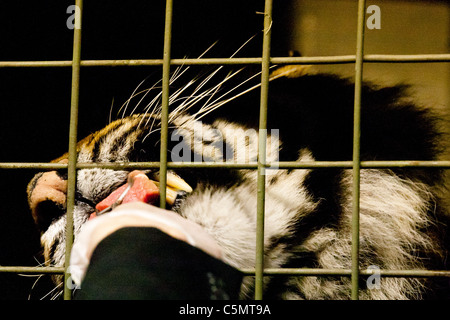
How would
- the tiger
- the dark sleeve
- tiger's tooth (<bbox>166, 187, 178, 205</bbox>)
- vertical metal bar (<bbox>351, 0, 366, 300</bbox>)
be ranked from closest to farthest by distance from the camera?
the dark sleeve, vertical metal bar (<bbox>351, 0, 366, 300</bbox>), tiger's tooth (<bbox>166, 187, 178, 205</bbox>), the tiger

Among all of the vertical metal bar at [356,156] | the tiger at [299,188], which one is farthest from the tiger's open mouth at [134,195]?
the vertical metal bar at [356,156]

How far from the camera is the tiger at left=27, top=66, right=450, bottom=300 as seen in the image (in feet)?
3.13

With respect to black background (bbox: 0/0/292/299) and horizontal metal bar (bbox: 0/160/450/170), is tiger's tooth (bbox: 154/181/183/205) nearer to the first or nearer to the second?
horizontal metal bar (bbox: 0/160/450/170)

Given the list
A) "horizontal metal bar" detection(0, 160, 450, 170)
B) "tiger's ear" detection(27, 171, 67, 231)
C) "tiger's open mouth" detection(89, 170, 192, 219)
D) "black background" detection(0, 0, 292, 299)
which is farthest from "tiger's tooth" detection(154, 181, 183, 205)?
"black background" detection(0, 0, 292, 299)

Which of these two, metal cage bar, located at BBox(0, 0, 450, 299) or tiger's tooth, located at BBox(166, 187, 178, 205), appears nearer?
metal cage bar, located at BBox(0, 0, 450, 299)

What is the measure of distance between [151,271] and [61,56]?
1.05 m

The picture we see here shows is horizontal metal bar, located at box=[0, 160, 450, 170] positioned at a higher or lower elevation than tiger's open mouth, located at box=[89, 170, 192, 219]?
higher

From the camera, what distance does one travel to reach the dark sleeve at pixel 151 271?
0.46 m

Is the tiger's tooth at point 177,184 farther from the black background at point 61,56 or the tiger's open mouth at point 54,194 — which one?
the black background at point 61,56

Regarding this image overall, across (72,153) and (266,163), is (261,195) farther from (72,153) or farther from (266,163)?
(72,153)

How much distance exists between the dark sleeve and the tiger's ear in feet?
1.62

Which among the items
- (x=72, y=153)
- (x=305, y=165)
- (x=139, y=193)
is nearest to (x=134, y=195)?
(x=139, y=193)

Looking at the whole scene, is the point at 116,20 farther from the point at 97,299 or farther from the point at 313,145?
the point at 97,299

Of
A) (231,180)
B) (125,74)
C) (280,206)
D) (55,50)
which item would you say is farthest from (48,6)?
(280,206)
